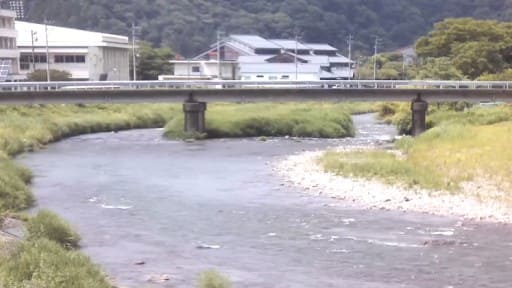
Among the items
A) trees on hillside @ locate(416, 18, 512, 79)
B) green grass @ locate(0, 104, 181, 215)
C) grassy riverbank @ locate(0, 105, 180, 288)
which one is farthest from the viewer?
trees on hillside @ locate(416, 18, 512, 79)

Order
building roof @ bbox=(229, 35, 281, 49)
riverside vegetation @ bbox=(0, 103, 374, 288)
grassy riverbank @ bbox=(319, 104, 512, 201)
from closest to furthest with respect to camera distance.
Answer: riverside vegetation @ bbox=(0, 103, 374, 288) → grassy riverbank @ bbox=(319, 104, 512, 201) → building roof @ bbox=(229, 35, 281, 49)

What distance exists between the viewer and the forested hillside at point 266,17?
4920 inches

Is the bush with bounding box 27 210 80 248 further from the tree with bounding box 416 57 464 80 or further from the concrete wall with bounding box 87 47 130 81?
the concrete wall with bounding box 87 47 130 81

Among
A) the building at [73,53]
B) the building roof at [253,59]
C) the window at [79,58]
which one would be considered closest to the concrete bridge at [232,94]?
the building at [73,53]

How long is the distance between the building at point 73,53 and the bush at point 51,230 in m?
70.0

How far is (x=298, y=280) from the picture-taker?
1838 centimetres

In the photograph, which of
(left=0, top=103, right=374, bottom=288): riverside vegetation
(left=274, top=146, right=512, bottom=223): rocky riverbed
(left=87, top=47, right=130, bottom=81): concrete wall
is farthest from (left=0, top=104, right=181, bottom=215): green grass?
(left=87, top=47, right=130, bottom=81): concrete wall

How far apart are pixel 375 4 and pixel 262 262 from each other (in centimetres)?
13889

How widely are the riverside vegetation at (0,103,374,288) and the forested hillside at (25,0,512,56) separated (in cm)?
4573

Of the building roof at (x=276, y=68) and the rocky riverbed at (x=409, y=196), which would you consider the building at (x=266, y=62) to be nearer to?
the building roof at (x=276, y=68)

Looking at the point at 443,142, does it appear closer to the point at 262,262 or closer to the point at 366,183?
the point at 366,183

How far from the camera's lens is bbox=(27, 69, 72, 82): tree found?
81.1 metres

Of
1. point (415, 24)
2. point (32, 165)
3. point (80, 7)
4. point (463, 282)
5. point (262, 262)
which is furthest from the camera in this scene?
point (415, 24)

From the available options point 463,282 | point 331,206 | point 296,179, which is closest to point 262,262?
point 463,282
